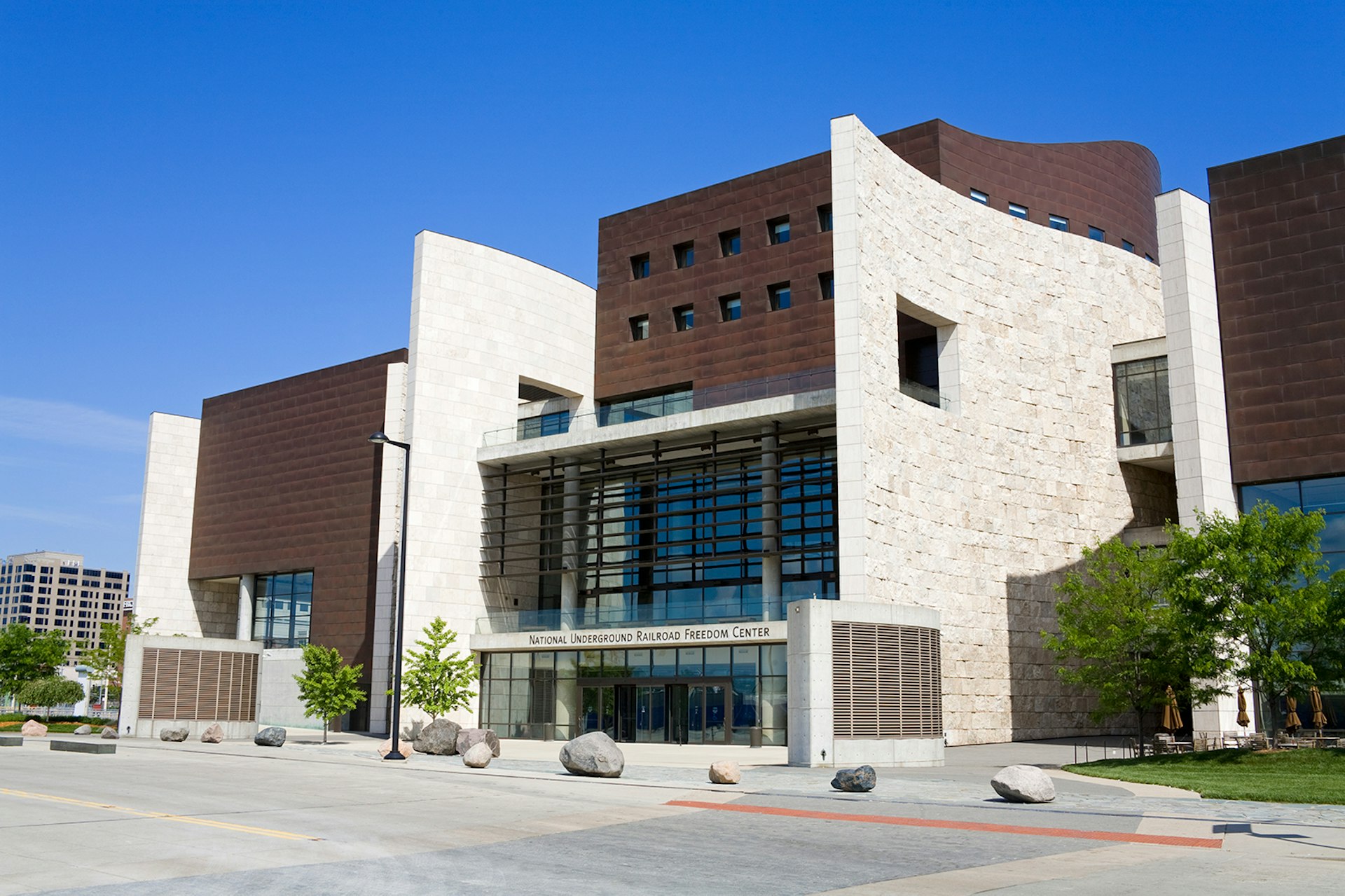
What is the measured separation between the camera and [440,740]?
117ft

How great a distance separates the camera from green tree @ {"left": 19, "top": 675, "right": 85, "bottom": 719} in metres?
67.6

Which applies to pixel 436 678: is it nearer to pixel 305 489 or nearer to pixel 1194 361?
pixel 305 489

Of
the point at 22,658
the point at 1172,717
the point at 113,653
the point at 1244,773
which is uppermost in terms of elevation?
the point at 113,653

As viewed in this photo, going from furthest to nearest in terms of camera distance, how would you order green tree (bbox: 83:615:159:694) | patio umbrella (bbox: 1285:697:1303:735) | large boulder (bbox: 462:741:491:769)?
green tree (bbox: 83:615:159:694)
patio umbrella (bbox: 1285:697:1303:735)
large boulder (bbox: 462:741:491:769)

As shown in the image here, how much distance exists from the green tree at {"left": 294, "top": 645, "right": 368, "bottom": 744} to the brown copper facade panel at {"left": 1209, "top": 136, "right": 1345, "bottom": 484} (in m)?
36.8

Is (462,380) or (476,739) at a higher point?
(462,380)

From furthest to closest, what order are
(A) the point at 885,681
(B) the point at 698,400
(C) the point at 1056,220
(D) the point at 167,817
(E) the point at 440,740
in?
(C) the point at 1056,220
(B) the point at 698,400
(E) the point at 440,740
(A) the point at 885,681
(D) the point at 167,817

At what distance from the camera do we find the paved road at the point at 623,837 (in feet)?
39.5

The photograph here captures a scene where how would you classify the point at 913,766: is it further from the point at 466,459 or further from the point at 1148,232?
the point at 1148,232

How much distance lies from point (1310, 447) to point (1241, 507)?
3.34 m

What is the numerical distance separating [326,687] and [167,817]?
32951 millimetres

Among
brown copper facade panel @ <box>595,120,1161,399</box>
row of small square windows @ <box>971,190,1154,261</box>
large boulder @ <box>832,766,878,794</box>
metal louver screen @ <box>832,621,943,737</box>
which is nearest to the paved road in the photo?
large boulder @ <box>832,766,878,794</box>

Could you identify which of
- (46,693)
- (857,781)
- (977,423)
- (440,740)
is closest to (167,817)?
(857,781)

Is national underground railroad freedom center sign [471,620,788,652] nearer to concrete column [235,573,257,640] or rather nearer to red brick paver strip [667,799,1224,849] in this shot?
red brick paver strip [667,799,1224,849]
